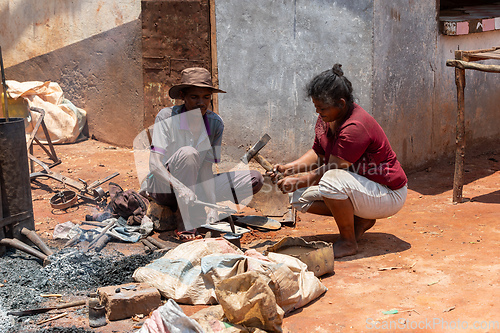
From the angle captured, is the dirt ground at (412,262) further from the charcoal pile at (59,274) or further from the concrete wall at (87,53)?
the concrete wall at (87,53)

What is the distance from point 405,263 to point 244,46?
141 inches

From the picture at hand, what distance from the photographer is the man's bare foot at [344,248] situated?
3932mm

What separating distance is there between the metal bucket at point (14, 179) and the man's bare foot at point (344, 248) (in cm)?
245

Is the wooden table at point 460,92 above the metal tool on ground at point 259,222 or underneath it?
above

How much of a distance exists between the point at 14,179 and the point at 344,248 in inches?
104

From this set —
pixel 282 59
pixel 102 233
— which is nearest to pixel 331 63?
pixel 282 59

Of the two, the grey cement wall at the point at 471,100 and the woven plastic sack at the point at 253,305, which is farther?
the grey cement wall at the point at 471,100

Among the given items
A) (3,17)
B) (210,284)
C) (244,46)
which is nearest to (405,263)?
(210,284)

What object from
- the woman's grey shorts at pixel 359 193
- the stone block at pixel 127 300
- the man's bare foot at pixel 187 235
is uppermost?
the woman's grey shorts at pixel 359 193

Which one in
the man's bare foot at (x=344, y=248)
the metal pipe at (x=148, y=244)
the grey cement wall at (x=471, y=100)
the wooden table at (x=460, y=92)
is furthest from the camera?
the grey cement wall at (x=471, y=100)

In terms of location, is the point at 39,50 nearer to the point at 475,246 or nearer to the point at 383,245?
the point at 383,245

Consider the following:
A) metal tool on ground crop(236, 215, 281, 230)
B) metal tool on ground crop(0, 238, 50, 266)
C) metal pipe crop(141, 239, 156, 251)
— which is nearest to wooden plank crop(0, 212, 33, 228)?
metal tool on ground crop(0, 238, 50, 266)

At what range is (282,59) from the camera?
6160 millimetres

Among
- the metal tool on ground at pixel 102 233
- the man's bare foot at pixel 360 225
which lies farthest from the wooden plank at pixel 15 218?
the man's bare foot at pixel 360 225
